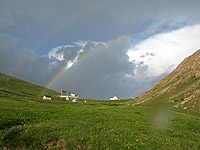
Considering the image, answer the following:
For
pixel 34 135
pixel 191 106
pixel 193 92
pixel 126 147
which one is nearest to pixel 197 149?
pixel 126 147

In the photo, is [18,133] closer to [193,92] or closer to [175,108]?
[175,108]

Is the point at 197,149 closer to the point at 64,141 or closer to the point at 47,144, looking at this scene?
the point at 64,141

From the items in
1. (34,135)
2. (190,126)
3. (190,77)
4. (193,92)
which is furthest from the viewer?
(190,77)

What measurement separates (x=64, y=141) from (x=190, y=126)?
723 inches

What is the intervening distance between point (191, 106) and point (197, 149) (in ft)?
106

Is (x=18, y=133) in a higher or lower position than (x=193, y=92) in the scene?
lower

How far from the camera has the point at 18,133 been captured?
1409 cm

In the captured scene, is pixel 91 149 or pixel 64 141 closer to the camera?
pixel 91 149

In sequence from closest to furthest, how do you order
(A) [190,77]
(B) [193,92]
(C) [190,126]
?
(C) [190,126] → (B) [193,92] → (A) [190,77]

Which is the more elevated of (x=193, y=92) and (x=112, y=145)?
(x=193, y=92)

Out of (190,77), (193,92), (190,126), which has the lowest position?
(190,126)

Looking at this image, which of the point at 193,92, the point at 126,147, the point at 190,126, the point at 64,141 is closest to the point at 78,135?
the point at 64,141

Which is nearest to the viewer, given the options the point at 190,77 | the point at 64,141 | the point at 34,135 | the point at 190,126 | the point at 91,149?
the point at 91,149

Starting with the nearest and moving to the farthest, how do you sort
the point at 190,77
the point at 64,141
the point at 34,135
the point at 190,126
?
the point at 64,141, the point at 34,135, the point at 190,126, the point at 190,77
